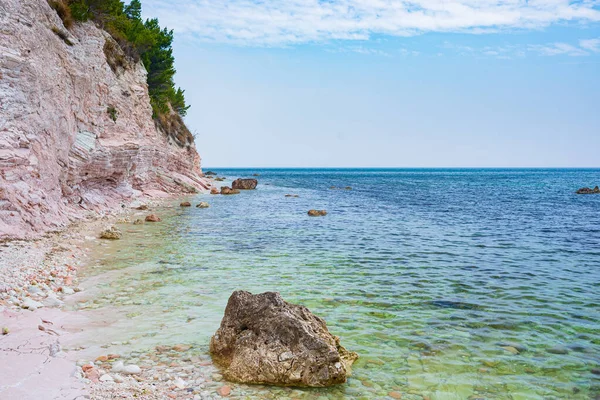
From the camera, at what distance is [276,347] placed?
268 inches

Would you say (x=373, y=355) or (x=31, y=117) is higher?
(x=31, y=117)

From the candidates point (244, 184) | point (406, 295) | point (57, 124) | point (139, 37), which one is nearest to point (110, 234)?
point (57, 124)

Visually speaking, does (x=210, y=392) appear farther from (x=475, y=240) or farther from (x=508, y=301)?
(x=475, y=240)

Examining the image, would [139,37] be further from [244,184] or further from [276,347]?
[276,347]

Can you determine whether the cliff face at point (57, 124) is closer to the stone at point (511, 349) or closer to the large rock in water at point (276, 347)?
the large rock in water at point (276, 347)

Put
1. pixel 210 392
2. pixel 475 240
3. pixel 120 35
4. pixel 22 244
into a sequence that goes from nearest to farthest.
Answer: pixel 210 392 → pixel 22 244 → pixel 475 240 → pixel 120 35

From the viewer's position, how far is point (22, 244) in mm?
13555

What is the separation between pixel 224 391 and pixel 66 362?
2.40m

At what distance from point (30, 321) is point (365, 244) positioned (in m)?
13.5

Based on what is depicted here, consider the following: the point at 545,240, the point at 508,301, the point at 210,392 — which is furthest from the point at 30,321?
the point at 545,240

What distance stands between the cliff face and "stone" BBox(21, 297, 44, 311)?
19.1ft

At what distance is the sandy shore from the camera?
227 inches

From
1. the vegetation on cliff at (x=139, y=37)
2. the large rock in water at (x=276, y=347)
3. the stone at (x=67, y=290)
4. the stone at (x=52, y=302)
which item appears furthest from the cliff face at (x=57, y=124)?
the large rock in water at (x=276, y=347)

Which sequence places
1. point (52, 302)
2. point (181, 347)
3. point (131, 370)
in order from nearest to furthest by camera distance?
point (131, 370) < point (181, 347) < point (52, 302)
